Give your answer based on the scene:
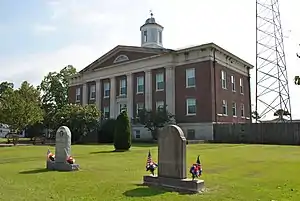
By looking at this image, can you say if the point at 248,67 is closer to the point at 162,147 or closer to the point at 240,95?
the point at 240,95

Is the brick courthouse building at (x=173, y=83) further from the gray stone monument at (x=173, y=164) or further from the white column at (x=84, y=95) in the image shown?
the gray stone monument at (x=173, y=164)

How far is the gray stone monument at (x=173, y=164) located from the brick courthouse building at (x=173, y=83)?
29535 millimetres

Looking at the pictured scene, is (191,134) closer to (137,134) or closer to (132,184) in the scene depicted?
(137,134)

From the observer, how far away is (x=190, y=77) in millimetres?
41750

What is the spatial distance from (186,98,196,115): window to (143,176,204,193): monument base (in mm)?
30791

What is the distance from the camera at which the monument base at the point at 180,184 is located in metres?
9.70

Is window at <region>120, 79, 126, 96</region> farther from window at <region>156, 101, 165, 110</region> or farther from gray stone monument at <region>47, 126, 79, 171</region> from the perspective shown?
gray stone monument at <region>47, 126, 79, 171</region>

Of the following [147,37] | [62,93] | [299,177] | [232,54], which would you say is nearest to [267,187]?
[299,177]

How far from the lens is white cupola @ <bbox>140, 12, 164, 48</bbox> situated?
175ft

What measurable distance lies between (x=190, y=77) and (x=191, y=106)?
11.5 feet

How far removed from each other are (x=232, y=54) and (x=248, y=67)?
22.8 ft

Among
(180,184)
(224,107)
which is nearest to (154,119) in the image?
(224,107)

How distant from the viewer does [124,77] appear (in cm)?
4891

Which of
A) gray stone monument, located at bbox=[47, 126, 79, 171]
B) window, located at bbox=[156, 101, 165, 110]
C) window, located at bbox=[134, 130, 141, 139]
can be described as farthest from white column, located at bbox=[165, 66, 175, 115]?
gray stone monument, located at bbox=[47, 126, 79, 171]
